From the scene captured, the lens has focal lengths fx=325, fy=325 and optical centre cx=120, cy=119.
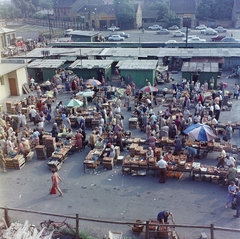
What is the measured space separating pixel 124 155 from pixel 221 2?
219 feet

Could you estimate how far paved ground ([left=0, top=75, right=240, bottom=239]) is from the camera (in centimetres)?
1209

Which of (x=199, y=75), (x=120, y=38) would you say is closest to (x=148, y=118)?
(x=199, y=75)

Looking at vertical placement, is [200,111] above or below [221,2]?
below

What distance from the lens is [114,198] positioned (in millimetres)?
13461

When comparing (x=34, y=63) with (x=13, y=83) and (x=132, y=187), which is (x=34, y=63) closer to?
(x=13, y=83)

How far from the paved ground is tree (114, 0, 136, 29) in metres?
62.8

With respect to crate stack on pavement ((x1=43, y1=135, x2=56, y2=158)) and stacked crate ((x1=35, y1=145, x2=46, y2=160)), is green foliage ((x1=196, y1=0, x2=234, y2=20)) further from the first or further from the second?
stacked crate ((x1=35, y1=145, x2=46, y2=160))

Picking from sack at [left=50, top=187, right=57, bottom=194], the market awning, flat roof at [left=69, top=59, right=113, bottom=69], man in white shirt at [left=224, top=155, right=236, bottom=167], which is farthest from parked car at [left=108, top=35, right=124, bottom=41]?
sack at [left=50, top=187, right=57, bottom=194]

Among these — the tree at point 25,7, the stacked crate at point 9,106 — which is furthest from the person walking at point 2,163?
the tree at point 25,7

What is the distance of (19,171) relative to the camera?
16.0 meters

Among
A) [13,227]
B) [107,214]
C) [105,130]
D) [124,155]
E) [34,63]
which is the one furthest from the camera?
[34,63]

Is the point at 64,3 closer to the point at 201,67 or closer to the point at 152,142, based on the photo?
the point at 201,67

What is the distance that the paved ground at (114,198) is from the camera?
39.7ft

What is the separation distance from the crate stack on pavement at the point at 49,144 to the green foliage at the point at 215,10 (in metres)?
66.2
